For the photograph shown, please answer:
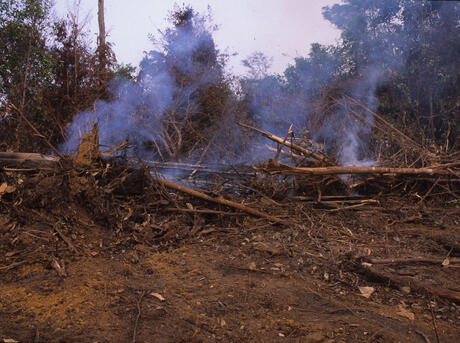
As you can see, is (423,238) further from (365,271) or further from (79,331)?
(79,331)

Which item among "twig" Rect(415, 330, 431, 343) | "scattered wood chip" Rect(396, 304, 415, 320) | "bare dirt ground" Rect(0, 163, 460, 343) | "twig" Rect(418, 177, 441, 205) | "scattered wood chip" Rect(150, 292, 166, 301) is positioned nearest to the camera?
"twig" Rect(415, 330, 431, 343)

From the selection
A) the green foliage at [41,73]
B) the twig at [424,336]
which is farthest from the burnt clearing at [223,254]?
the green foliage at [41,73]

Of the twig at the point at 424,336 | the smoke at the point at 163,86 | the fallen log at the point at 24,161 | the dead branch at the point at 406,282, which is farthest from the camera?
the smoke at the point at 163,86

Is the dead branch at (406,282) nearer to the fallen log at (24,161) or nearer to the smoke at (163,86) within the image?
the fallen log at (24,161)

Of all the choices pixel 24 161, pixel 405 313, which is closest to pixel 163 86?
pixel 24 161

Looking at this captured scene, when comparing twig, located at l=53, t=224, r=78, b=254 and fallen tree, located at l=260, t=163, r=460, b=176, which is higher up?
fallen tree, located at l=260, t=163, r=460, b=176

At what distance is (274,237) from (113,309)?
2.31 m

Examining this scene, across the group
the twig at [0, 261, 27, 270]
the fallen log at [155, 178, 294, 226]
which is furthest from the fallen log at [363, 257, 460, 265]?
the twig at [0, 261, 27, 270]

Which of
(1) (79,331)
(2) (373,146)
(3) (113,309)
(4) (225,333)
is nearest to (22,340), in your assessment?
(1) (79,331)

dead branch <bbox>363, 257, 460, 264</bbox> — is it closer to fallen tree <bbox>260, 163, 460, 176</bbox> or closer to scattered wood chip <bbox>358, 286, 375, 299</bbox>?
scattered wood chip <bbox>358, 286, 375, 299</bbox>

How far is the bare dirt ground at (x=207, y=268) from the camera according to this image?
2.55m

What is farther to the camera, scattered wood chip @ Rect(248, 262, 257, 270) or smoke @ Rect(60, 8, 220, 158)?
smoke @ Rect(60, 8, 220, 158)

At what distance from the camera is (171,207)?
4859 millimetres

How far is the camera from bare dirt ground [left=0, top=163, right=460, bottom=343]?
→ 255cm
